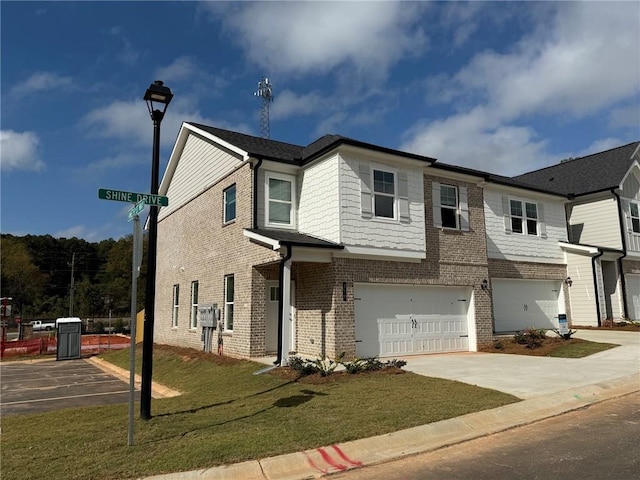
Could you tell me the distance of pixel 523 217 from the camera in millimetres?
19375

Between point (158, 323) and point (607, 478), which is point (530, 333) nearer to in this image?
point (607, 478)

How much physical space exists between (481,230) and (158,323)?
15.8 metres

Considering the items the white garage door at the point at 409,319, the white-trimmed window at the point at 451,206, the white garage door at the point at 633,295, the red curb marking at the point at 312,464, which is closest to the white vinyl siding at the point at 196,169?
the white garage door at the point at 409,319

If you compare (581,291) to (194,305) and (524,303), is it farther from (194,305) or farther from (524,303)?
(194,305)

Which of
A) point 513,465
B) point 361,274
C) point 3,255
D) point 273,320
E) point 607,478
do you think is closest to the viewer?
point 607,478

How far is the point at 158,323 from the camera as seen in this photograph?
23.1 metres

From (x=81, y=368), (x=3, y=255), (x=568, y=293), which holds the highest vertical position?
(x=3, y=255)

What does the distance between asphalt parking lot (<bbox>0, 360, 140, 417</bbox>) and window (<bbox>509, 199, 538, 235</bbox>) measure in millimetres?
15194

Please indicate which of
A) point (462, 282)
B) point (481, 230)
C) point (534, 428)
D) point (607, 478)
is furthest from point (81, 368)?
point (607, 478)

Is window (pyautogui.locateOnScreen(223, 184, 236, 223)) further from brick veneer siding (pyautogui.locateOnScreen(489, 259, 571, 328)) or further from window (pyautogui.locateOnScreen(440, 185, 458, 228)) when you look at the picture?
brick veneer siding (pyautogui.locateOnScreen(489, 259, 571, 328))

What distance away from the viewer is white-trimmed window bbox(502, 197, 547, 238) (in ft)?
61.3

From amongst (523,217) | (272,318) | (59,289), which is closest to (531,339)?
(523,217)

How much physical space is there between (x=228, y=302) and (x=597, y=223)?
671 inches

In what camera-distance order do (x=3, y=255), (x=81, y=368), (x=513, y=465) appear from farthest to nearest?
(x=3, y=255), (x=81, y=368), (x=513, y=465)
